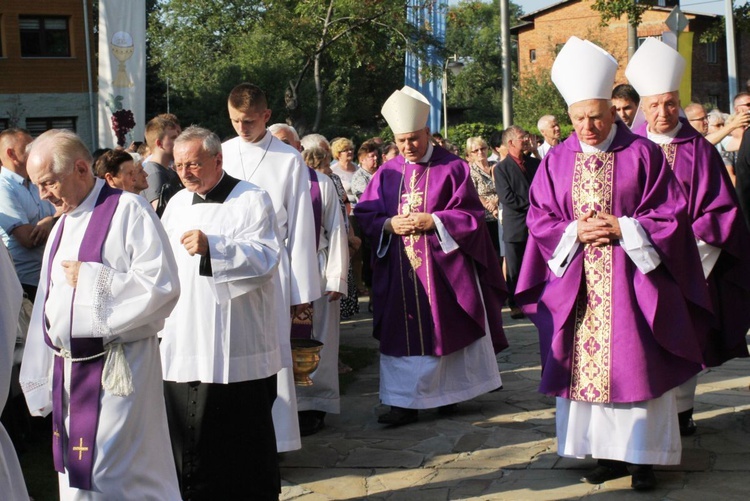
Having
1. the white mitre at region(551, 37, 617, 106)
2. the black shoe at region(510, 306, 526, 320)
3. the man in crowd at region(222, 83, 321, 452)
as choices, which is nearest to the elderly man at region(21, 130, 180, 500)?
the man in crowd at region(222, 83, 321, 452)

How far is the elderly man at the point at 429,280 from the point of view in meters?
7.10

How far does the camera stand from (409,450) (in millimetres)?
6371

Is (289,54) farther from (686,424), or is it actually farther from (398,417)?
(686,424)

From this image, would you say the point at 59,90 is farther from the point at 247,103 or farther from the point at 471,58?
the point at 471,58

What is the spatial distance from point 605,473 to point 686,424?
1.06 m

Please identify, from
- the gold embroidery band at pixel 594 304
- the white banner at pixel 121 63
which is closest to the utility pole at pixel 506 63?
the white banner at pixel 121 63

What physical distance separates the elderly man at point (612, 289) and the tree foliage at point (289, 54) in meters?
17.9

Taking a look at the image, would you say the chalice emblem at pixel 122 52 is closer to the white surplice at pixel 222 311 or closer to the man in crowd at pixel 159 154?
the man in crowd at pixel 159 154

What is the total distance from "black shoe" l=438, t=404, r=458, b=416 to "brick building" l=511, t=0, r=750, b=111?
4099 centimetres

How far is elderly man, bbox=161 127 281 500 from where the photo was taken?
16.1 feet

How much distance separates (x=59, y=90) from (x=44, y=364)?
90.9 ft

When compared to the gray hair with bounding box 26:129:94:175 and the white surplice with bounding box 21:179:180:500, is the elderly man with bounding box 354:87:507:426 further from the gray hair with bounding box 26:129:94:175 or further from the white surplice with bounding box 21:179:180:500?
the gray hair with bounding box 26:129:94:175

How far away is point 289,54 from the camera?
37562 millimetres

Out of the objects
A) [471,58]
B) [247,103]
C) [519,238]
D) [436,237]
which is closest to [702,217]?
[436,237]
